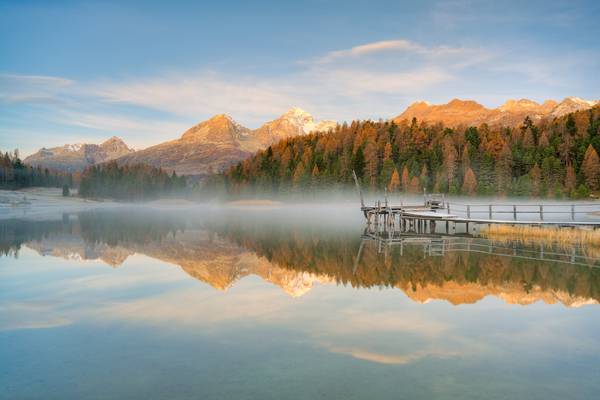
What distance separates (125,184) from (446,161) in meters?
113

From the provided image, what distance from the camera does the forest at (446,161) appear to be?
4040 inches

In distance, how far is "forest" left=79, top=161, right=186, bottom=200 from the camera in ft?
559

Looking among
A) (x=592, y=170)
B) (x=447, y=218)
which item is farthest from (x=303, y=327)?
(x=592, y=170)

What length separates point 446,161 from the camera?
369ft

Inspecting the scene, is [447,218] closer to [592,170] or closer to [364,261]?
[364,261]

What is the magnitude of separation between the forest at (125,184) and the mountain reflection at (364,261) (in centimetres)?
13331

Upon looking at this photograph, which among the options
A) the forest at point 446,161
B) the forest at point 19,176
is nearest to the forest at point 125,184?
the forest at point 19,176

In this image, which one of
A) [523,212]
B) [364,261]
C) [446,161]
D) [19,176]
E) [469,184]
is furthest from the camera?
[19,176]

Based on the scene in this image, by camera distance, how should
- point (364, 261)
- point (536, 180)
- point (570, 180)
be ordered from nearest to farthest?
point (364, 261) < point (570, 180) < point (536, 180)

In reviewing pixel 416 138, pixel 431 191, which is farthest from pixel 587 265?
pixel 416 138

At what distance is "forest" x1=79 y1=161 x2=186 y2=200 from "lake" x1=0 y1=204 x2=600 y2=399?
493 feet

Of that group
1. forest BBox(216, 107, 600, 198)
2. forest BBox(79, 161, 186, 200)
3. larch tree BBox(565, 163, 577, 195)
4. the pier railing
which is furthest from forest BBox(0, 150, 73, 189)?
larch tree BBox(565, 163, 577, 195)

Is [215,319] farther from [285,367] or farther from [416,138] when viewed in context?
[416,138]

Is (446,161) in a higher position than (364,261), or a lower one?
higher
